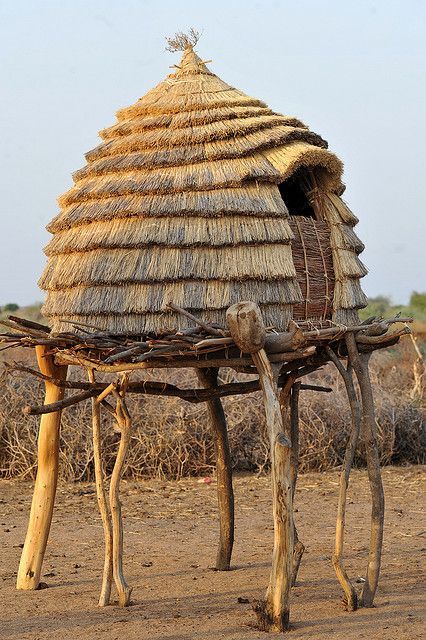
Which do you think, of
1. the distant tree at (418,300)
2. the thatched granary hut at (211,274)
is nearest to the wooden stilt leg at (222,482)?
the thatched granary hut at (211,274)

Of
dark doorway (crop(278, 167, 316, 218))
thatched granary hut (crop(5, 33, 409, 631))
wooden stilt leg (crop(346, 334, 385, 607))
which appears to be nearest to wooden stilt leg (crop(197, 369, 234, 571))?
thatched granary hut (crop(5, 33, 409, 631))

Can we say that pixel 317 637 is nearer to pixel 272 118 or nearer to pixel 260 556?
pixel 260 556

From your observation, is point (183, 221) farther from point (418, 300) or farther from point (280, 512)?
point (418, 300)

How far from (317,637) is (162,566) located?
2903 millimetres

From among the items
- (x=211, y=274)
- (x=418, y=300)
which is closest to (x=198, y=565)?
(x=211, y=274)

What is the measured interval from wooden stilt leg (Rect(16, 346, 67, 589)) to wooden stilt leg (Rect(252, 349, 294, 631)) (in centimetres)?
230

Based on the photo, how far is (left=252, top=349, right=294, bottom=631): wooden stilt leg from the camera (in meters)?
6.34

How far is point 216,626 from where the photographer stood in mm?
6828

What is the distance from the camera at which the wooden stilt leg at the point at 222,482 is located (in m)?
8.59

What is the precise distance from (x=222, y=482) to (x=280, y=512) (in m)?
2.35

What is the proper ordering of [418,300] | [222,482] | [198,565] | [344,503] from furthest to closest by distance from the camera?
[418,300]
[198,565]
[222,482]
[344,503]

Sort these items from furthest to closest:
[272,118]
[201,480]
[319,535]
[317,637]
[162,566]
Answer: [201,480] < [319,535] < [162,566] < [272,118] < [317,637]

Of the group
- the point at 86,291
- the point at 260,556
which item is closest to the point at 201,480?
the point at 260,556

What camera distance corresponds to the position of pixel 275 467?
20.8ft
